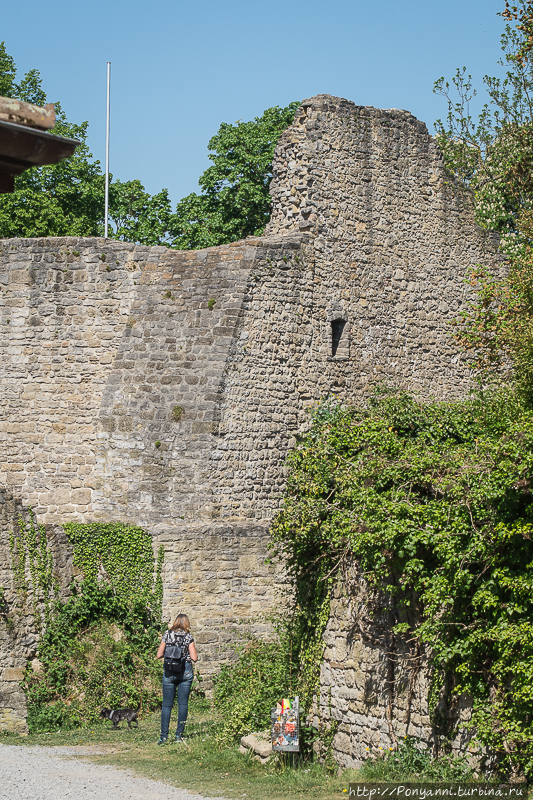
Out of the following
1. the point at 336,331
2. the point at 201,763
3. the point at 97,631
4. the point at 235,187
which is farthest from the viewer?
the point at 235,187

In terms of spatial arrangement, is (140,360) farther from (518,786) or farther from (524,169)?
(518,786)

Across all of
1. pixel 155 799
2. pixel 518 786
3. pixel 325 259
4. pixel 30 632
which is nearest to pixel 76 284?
pixel 325 259

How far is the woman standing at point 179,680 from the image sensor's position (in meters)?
10.5

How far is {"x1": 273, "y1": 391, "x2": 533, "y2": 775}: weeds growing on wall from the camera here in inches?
269

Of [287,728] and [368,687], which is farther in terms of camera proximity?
[287,728]

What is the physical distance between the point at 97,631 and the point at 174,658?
6.95 ft

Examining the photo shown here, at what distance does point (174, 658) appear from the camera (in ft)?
34.9

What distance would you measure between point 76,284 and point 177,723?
6922 millimetres

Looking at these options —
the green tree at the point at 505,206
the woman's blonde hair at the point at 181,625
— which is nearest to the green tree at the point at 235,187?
the green tree at the point at 505,206

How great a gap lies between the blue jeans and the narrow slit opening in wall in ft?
21.4

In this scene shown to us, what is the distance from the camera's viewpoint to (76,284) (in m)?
14.7

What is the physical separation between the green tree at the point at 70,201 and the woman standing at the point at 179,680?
14571mm

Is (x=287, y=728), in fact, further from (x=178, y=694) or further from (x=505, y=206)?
(x=505, y=206)

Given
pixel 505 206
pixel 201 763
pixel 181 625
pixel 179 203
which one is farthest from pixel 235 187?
pixel 201 763
